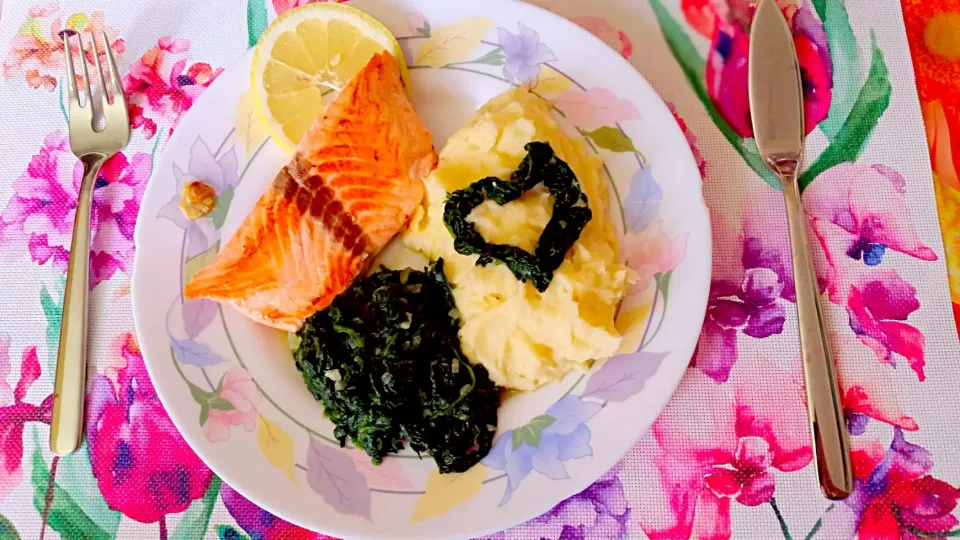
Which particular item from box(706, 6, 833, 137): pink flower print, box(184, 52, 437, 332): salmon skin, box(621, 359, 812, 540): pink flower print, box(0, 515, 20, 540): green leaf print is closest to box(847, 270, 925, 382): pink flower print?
box(621, 359, 812, 540): pink flower print

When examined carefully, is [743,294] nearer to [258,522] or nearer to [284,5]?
[258,522]

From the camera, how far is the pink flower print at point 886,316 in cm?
256

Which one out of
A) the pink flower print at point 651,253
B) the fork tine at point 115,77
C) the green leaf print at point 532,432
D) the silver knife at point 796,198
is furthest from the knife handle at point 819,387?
the fork tine at point 115,77

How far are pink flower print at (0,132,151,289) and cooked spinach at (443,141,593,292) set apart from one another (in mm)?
1590

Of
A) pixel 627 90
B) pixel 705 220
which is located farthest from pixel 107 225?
pixel 705 220

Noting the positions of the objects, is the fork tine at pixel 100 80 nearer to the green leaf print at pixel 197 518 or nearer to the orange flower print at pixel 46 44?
the orange flower print at pixel 46 44

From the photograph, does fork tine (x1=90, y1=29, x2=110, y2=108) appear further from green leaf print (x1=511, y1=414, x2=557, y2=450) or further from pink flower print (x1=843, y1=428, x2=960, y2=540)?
pink flower print (x1=843, y1=428, x2=960, y2=540)

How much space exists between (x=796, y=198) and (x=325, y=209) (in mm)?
1989

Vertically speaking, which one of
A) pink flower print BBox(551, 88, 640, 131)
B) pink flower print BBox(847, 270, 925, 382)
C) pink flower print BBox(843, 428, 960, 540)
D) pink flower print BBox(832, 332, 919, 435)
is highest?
pink flower print BBox(551, 88, 640, 131)

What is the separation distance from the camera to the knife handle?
2.32m

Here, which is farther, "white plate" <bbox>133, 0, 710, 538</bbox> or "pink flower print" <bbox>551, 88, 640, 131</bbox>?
"pink flower print" <bbox>551, 88, 640, 131</bbox>

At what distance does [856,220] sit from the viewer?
2.74 meters

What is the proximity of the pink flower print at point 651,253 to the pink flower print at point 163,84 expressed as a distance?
7.15 ft

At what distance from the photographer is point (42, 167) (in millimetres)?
3000
